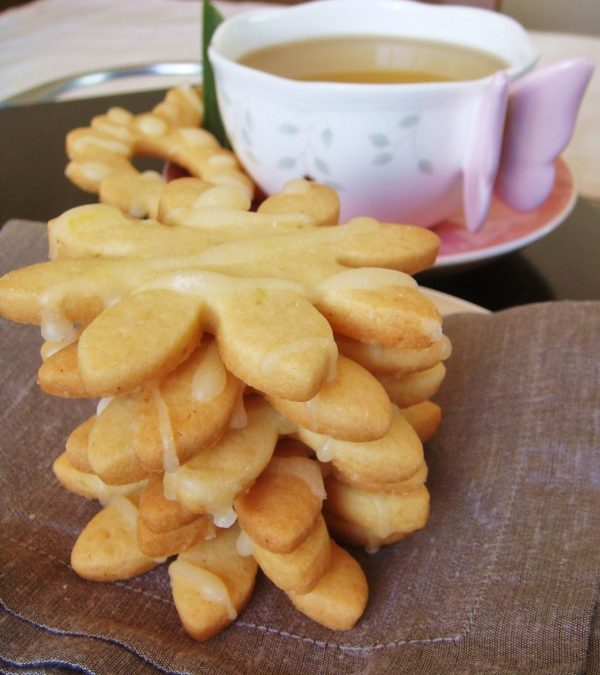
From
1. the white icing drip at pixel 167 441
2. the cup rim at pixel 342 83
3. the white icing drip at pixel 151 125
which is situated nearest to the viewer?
the white icing drip at pixel 167 441

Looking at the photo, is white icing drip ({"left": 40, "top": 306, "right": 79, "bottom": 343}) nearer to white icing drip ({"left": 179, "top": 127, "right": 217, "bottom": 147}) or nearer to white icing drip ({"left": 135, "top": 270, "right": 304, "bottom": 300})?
white icing drip ({"left": 135, "top": 270, "right": 304, "bottom": 300})

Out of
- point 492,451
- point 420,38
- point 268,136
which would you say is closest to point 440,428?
point 492,451

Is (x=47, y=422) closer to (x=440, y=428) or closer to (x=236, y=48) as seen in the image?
(x=440, y=428)

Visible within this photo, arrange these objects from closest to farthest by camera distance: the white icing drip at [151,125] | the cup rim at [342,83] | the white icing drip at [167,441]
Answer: the white icing drip at [167,441] → the cup rim at [342,83] → the white icing drip at [151,125]

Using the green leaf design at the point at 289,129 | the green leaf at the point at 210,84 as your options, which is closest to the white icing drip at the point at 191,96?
the green leaf at the point at 210,84

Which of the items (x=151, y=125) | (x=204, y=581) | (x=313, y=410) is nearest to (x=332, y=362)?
(x=313, y=410)

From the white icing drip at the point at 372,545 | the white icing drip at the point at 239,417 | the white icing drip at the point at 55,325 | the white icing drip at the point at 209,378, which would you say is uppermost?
the white icing drip at the point at 55,325

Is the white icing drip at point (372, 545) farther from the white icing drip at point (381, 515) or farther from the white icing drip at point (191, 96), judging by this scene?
the white icing drip at point (191, 96)
